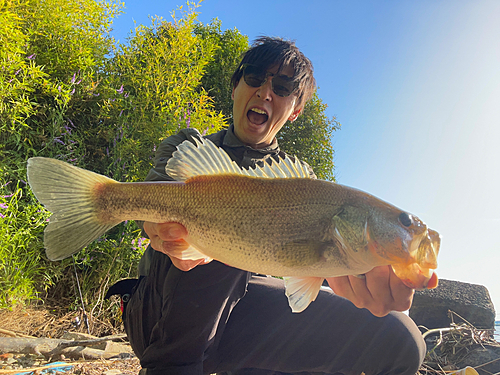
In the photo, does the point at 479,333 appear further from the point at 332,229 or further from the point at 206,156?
the point at 206,156

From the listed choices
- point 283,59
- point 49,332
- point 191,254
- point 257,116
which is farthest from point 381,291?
point 49,332

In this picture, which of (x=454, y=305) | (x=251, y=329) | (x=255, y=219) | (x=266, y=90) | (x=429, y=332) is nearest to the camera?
(x=255, y=219)

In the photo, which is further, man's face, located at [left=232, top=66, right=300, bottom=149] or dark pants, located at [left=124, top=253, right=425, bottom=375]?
man's face, located at [left=232, top=66, right=300, bottom=149]

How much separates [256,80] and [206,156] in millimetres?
1353

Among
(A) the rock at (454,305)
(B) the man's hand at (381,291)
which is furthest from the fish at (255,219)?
(A) the rock at (454,305)

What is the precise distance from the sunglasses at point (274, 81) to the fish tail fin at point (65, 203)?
159 cm

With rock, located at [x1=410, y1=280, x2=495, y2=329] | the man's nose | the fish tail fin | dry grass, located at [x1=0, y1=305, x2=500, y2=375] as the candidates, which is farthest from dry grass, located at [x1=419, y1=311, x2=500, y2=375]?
the fish tail fin

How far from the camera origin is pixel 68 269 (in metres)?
4.06

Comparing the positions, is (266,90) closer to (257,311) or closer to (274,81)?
(274,81)

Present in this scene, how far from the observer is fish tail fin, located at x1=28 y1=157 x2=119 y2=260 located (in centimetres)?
116

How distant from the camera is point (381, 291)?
1.27 m

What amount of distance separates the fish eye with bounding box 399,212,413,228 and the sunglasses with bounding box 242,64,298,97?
1577mm

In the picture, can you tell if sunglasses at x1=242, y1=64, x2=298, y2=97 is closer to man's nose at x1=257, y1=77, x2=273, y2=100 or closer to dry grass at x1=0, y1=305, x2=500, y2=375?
man's nose at x1=257, y1=77, x2=273, y2=100

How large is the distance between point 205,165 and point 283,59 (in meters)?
1.54
